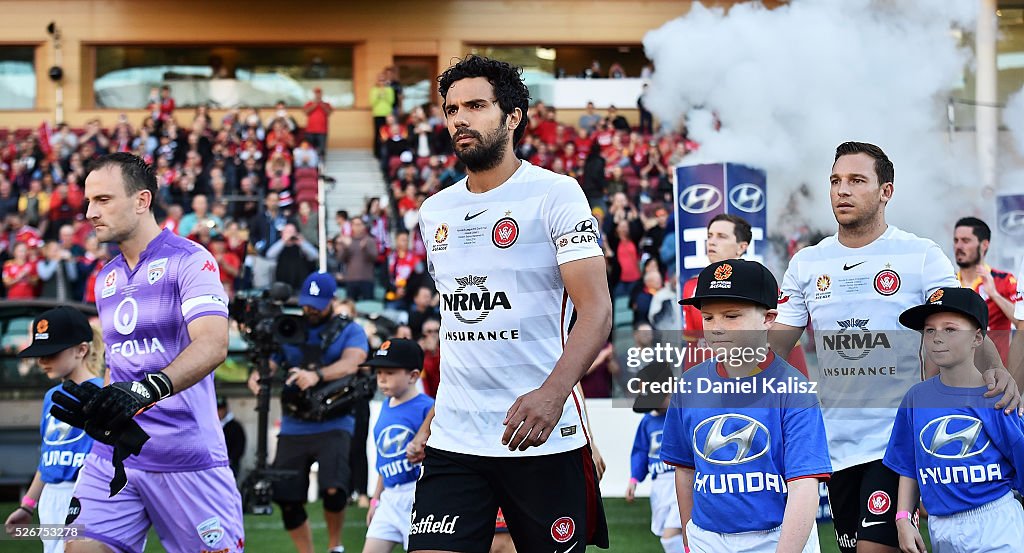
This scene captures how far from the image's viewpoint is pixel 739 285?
5039 mm

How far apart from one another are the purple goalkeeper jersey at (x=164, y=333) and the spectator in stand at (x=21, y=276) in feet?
39.1

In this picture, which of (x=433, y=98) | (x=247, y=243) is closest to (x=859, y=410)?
(x=247, y=243)

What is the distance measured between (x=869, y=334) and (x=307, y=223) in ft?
43.3

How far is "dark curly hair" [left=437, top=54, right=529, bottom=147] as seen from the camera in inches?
196

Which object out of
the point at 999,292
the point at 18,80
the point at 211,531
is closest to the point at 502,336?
the point at 211,531

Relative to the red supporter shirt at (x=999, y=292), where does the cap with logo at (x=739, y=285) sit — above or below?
above

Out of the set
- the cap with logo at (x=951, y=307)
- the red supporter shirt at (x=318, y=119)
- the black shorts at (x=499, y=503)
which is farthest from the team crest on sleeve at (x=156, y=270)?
the red supporter shirt at (x=318, y=119)

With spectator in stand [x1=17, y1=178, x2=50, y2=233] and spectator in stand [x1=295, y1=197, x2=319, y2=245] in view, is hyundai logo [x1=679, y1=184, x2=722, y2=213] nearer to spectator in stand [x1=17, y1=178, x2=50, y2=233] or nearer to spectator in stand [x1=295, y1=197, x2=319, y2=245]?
spectator in stand [x1=295, y1=197, x2=319, y2=245]

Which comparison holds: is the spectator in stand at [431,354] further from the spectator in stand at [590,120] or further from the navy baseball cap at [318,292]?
the spectator in stand at [590,120]

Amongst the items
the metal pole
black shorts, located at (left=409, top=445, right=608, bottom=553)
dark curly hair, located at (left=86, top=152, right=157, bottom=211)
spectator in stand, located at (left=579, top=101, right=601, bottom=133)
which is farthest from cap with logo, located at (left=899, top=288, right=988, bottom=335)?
spectator in stand, located at (left=579, top=101, right=601, bottom=133)

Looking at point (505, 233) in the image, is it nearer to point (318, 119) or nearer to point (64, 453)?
point (64, 453)

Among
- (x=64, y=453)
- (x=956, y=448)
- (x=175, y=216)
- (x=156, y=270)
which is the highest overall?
(x=175, y=216)

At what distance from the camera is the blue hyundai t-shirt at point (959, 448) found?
5688 millimetres

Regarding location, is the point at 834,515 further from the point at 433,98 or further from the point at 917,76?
the point at 433,98
